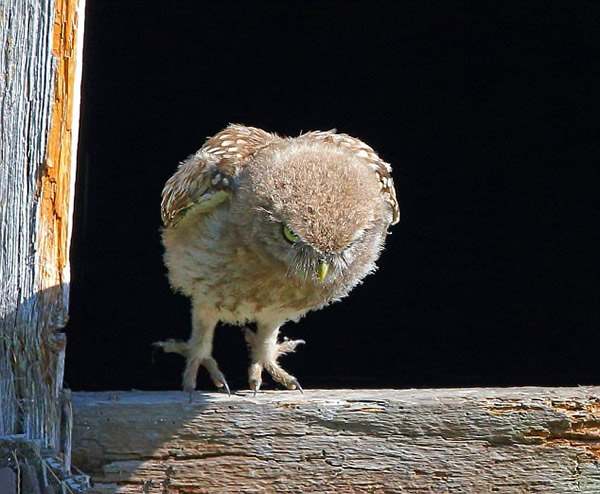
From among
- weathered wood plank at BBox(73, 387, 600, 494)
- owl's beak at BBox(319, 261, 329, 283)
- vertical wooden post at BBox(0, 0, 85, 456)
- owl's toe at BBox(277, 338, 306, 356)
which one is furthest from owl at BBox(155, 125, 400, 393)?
vertical wooden post at BBox(0, 0, 85, 456)

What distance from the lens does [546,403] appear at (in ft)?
11.1

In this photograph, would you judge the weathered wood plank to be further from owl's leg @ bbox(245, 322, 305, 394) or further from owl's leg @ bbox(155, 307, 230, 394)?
owl's leg @ bbox(245, 322, 305, 394)

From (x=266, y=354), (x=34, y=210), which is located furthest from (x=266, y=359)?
(x=34, y=210)

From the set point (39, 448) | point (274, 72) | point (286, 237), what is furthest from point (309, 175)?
point (274, 72)

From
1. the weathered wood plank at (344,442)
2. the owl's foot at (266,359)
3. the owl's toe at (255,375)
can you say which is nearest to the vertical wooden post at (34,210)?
the weathered wood plank at (344,442)

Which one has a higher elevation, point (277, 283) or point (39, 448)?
point (277, 283)

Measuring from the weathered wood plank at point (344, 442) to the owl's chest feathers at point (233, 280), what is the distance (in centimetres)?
100

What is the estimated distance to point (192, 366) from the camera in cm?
480

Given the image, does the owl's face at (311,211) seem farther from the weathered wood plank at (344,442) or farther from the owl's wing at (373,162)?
the weathered wood plank at (344,442)

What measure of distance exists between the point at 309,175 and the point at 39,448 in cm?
170

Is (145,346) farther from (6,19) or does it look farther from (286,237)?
(6,19)

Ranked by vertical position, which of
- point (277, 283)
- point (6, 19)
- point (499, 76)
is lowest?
point (277, 283)

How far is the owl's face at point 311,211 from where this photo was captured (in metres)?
4.04

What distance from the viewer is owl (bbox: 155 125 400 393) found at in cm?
410
